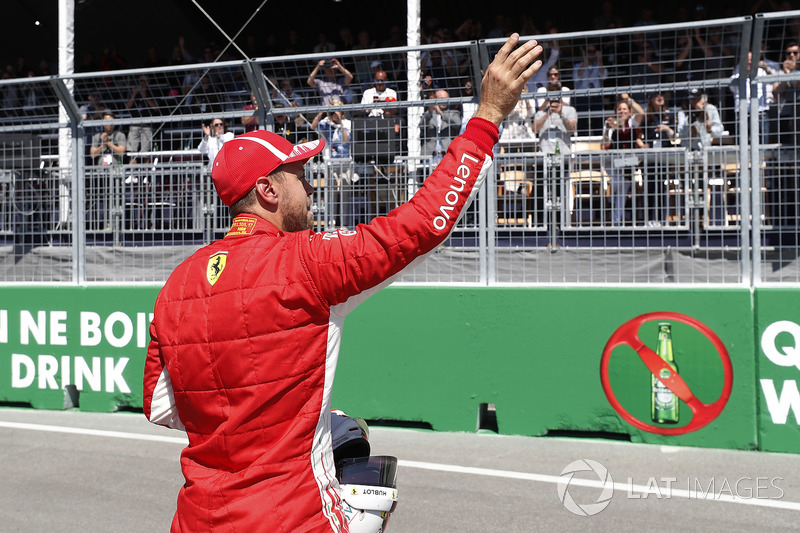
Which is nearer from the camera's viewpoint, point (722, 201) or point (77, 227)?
point (722, 201)

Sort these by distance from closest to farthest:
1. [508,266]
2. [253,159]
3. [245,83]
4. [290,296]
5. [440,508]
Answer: [290,296], [253,159], [440,508], [508,266], [245,83]

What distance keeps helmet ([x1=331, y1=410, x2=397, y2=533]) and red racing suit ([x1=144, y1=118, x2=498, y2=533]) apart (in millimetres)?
48

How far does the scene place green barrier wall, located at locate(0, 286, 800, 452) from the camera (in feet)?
20.6

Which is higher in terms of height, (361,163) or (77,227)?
(361,163)

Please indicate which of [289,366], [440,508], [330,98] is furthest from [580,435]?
[289,366]

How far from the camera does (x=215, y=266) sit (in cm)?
211

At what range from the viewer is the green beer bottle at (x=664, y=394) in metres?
6.40

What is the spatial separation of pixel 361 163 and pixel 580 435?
3.15 metres

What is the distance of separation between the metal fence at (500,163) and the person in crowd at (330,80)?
3 centimetres

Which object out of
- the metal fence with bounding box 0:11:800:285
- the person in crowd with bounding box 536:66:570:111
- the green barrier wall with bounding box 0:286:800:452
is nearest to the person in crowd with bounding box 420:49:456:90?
the metal fence with bounding box 0:11:800:285

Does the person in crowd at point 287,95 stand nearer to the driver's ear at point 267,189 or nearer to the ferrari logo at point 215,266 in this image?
the driver's ear at point 267,189

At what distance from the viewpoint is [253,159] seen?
7.13 feet

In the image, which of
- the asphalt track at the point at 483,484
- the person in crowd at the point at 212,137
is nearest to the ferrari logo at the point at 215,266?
the asphalt track at the point at 483,484

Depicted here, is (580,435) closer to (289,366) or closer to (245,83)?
(245,83)
